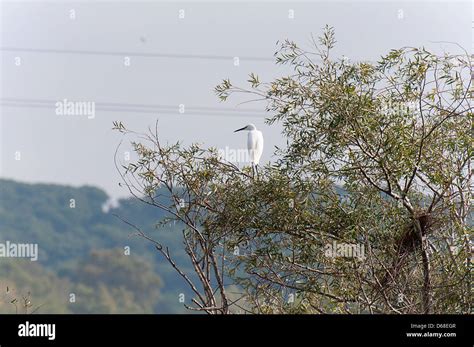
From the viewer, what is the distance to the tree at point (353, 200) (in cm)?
405

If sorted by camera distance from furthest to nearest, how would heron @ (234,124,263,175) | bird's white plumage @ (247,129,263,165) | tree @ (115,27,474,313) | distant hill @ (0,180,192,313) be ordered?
distant hill @ (0,180,192,313), bird's white plumage @ (247,129,263,165), heron @ (234,124,263,175), tree @ (115,27,474,313)

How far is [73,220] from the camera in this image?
16.7 meters

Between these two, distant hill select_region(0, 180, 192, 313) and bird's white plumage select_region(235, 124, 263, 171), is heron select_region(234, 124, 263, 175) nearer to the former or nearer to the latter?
bird's white plumage select_region(235, 124, 263, 171)

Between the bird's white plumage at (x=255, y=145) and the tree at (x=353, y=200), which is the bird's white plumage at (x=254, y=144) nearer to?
the bird's white plumage at (x=255, y=145)

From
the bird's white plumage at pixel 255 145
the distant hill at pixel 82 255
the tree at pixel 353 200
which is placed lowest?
the tree at pixel 353 200

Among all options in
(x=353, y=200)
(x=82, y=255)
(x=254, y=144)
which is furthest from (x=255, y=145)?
(x=82, y=255)

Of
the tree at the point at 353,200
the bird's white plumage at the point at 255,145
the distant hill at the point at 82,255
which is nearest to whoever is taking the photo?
the tree at the point at 353,200

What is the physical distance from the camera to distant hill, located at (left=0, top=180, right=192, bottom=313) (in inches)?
566

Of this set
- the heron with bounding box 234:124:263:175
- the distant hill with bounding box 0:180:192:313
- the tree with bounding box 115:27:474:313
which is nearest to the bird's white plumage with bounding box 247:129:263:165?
the heron with bounding box 234:124:263:175

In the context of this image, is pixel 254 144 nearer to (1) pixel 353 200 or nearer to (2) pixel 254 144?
(2) pixel 254 144

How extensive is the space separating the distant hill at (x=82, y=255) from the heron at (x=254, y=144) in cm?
739

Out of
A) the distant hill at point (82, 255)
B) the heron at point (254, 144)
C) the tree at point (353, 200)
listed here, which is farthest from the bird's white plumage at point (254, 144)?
the distant hill at point (82, 255)

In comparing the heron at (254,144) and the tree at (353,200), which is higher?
the heron at (254,144)
